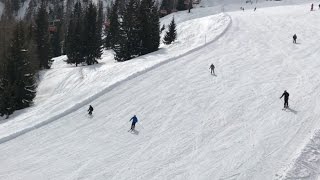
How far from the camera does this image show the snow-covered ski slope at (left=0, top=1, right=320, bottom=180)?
67.0ft

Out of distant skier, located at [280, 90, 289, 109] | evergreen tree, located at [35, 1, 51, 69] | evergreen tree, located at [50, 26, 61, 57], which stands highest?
distant skier, located at [280, 90, 289, 109]

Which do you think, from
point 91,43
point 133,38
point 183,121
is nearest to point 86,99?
point 183,121

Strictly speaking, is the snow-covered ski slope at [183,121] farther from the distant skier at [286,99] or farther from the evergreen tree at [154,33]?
the evergreen tree at [154,33]

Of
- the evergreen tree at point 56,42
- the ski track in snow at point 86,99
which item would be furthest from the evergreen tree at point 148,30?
the evergreen tree at point 56,42

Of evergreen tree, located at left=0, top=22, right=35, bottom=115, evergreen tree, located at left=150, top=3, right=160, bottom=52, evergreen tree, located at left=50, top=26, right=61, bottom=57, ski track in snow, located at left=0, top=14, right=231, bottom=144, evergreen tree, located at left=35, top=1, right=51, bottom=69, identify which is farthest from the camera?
evergreen tree, located at left=50, top=26, right=61, bottom=57

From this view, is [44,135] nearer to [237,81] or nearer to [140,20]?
[237,81]

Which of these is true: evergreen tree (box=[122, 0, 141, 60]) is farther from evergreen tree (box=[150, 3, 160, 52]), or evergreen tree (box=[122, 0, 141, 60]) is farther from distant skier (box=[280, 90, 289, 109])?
distant skier (box=[280, 90, 289, 109])

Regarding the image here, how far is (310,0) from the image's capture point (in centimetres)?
7925

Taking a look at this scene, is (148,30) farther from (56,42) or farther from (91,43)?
(56,42)

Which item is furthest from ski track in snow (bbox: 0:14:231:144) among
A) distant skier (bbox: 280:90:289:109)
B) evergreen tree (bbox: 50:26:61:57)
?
evergreen tree (bbox: 50:26:61:57)

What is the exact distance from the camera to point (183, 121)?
1022 inches

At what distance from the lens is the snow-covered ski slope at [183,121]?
2042 cm

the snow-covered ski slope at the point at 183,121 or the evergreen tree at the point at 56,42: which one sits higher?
the snow-covered ski slope at the point at 183,121

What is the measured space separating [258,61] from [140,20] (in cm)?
1825
